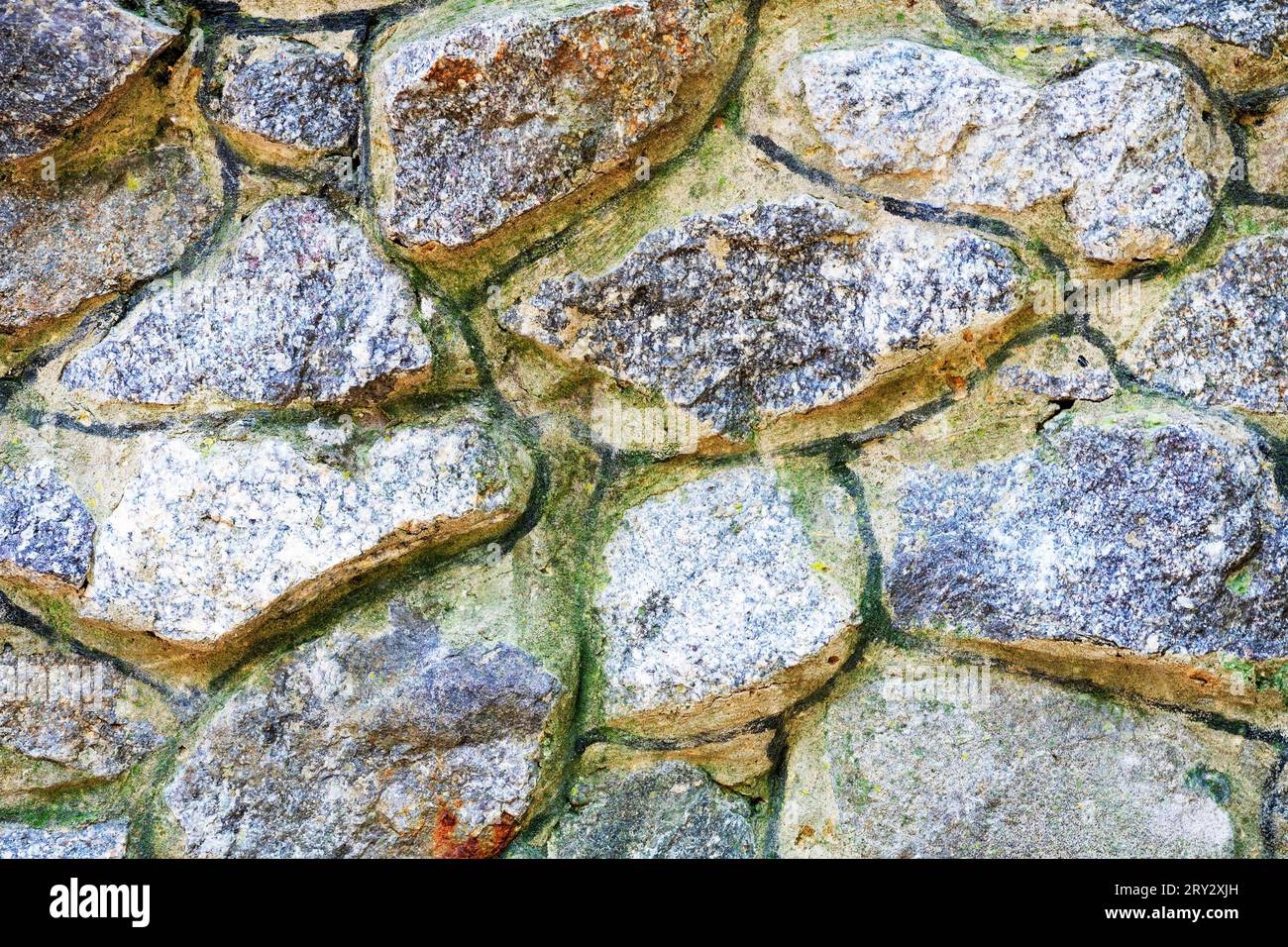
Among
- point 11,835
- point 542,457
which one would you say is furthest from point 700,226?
point 11,835

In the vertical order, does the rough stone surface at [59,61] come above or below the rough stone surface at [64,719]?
above

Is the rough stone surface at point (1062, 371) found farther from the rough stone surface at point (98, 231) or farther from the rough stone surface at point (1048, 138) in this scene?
the rough stone surface at point (98, 231)

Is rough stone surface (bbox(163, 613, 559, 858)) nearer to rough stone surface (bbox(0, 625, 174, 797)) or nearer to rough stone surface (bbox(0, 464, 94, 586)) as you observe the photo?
rough stone surface (bbox(0, 625, 174, 797))

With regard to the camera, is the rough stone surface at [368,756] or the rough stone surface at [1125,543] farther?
the rough stone surface at [368,756]

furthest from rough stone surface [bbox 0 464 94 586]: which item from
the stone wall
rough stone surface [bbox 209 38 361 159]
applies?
rough stone surface [bbox 209 38 361 159]

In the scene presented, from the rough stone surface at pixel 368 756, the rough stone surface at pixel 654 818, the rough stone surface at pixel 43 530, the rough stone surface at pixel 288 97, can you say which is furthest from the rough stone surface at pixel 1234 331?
the rough stone surface at pixel 43 530

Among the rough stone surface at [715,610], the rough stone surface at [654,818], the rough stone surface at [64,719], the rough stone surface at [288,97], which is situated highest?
the rough stone surface at [288,97]

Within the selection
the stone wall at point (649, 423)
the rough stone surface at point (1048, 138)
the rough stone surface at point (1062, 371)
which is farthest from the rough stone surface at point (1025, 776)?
the rough stone surface at point (1048, 138)
